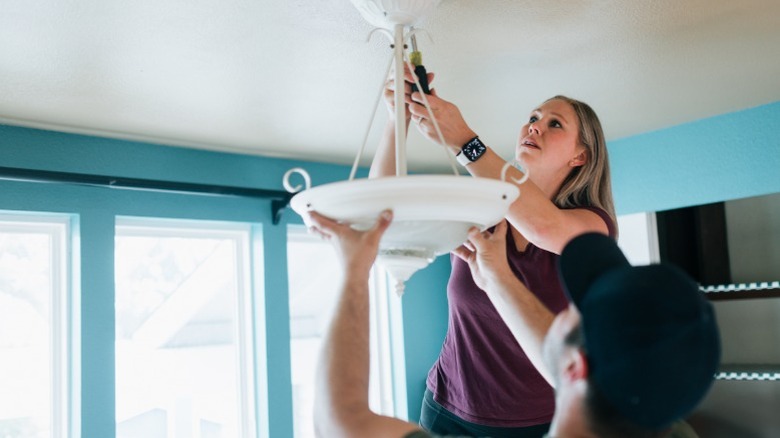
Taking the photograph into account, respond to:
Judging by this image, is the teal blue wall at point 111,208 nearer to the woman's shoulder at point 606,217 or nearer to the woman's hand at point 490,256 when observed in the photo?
the woman's hand at point 490,256

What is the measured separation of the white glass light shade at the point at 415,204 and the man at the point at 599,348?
1.2 inches

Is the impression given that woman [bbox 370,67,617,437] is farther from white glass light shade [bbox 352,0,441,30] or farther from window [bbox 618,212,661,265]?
window [bbox 618,212,661,265]

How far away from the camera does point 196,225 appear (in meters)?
3.69

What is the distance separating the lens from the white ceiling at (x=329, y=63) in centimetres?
219

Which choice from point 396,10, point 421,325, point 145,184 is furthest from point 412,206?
point 421,325

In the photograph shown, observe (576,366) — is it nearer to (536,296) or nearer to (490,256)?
(490,256)

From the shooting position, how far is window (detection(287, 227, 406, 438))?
4.03m

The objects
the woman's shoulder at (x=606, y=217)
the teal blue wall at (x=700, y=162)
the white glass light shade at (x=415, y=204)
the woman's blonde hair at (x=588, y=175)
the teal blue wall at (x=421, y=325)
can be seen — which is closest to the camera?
the white glass light shade at (x=415, y=204)

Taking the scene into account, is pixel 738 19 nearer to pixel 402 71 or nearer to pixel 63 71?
pixel 402 71

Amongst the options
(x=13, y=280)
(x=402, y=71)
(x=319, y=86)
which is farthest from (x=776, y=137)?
(x=13, y=280)

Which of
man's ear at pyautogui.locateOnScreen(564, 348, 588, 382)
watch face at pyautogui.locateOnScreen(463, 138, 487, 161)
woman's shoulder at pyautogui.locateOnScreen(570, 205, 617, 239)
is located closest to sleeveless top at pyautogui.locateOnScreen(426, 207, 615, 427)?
woman's shoulder at pyautogui.locateOnScreen(570, 205, 617, 239)

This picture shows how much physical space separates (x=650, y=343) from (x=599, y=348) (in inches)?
2.4

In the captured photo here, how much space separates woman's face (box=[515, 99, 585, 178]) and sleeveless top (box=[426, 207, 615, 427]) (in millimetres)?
172

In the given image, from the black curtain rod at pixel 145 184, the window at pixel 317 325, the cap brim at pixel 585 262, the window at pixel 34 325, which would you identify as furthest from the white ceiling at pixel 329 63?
the cap brim at pixel 585 262
